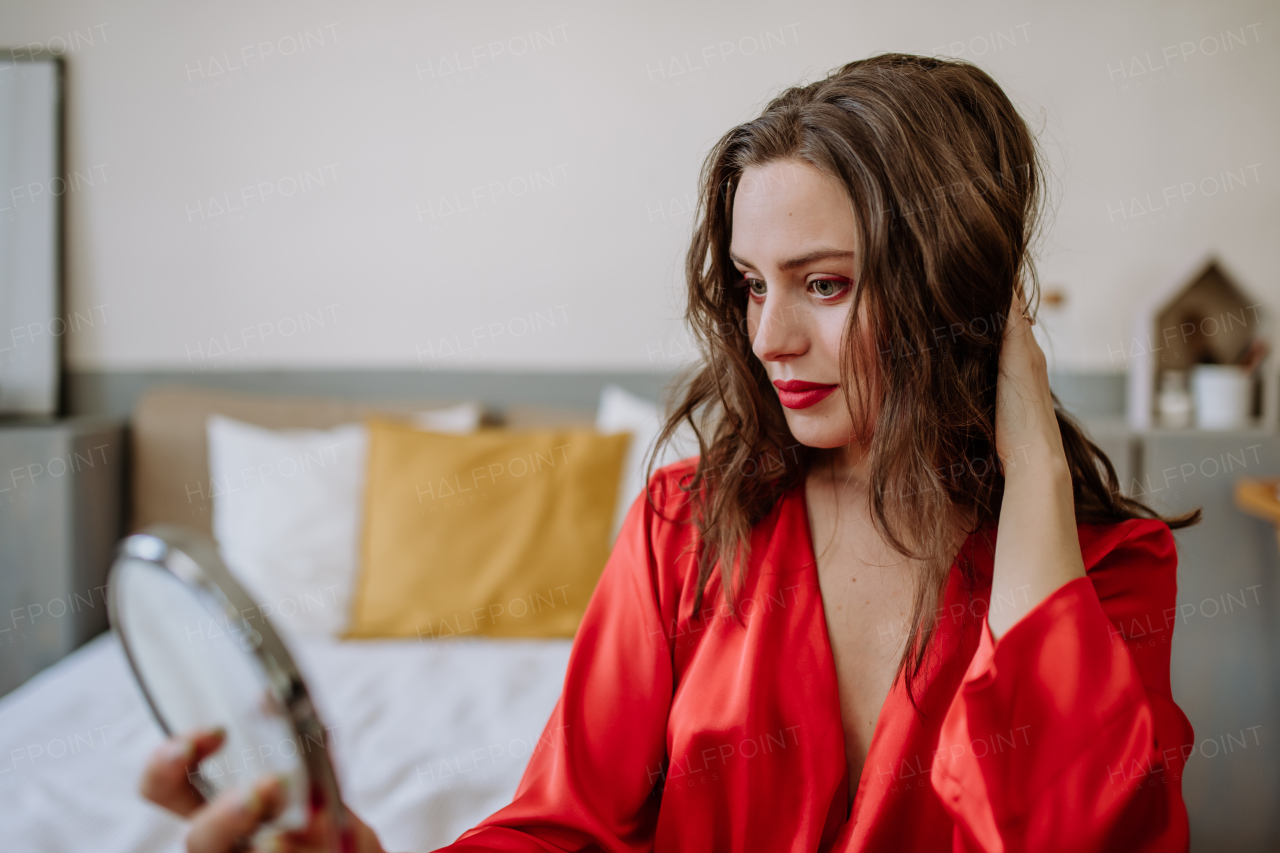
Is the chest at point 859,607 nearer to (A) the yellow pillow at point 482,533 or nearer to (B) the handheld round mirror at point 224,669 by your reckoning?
(B) the handheld round mirror at point 224,669

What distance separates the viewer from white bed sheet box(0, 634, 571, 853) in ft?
3.98

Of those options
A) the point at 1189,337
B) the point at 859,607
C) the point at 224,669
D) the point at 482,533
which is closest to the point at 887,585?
the point at 859,607

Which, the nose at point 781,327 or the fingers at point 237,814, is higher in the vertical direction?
the nose at point 781,327

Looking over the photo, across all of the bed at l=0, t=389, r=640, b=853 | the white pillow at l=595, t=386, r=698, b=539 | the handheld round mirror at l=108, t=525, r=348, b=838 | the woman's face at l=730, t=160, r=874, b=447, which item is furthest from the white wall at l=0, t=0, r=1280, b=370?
the handheld round mirror at l=108, t=525, r=348, b=838

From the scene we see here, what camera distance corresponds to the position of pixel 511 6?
2205 mm

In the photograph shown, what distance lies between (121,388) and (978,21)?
2.49 m

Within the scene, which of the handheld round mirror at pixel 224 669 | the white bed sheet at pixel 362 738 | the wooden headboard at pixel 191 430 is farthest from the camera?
the wooden headboard at pixel 191 430

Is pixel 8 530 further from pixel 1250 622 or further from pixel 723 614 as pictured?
pixel 1250 622

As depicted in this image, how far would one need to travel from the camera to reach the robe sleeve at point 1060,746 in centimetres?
68

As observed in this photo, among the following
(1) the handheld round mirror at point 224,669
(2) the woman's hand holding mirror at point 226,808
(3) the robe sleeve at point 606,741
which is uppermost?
(1) the handheld round mirror at point 224,669

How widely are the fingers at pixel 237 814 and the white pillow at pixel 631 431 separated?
56.4 inches

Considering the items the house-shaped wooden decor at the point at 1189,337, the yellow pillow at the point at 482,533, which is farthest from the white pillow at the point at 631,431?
the house-shaped wooden decor at the point at 1189,337

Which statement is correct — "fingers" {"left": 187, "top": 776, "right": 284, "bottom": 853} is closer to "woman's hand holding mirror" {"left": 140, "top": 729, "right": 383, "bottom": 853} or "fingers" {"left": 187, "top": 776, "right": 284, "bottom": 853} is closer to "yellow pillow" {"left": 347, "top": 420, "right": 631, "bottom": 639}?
"woman's hand holding mirror" {"left": 140, "top": 729, "right": 383, "bottom": 853}

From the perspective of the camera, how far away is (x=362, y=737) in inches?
57.3
